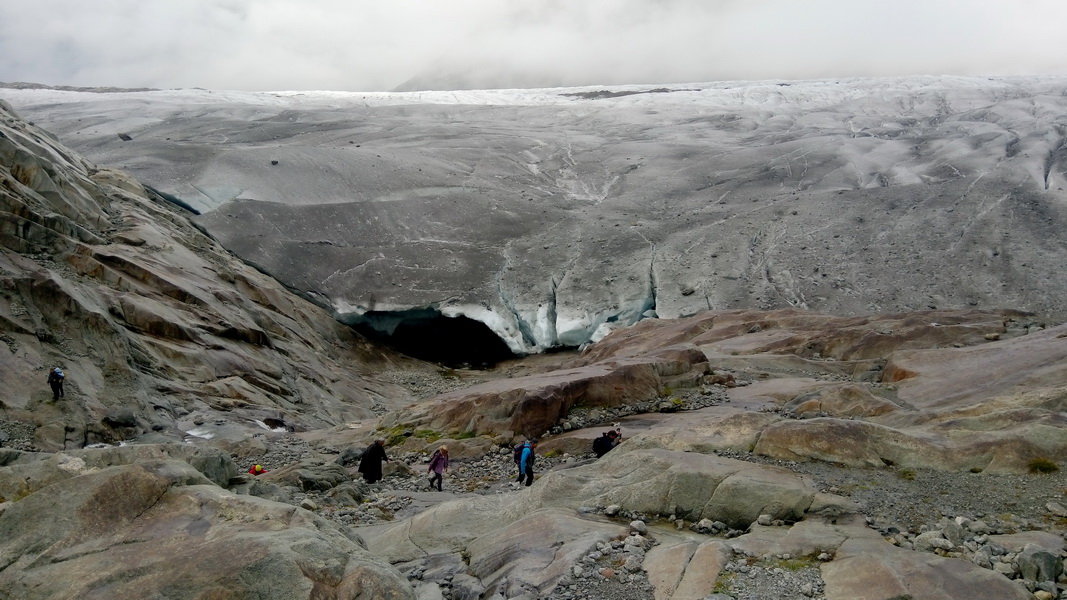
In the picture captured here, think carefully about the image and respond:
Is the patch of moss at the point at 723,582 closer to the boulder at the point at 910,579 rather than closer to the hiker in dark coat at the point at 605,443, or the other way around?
the boulder at the point at 910,579

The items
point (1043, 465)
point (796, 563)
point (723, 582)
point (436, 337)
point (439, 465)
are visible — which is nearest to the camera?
point (723, 582)

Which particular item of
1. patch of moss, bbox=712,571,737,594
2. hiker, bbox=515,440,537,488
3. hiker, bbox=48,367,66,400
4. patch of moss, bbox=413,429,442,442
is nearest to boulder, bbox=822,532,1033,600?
patch of moss, bbox=712,571,737,594

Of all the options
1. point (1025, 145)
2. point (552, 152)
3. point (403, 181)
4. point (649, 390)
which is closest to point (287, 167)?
point (403, 181)

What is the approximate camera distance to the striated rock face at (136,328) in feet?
55.3

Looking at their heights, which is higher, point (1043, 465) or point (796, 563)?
point (796, 563)

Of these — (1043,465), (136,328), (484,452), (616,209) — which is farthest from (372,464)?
(616,209)

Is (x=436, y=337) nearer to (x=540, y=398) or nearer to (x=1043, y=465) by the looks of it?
(x=540, y=398)

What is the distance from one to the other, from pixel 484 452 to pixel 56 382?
8.36 meters

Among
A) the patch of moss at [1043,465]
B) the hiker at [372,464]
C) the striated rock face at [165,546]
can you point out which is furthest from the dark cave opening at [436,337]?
the striated rock face at [165,546]

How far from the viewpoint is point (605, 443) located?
46.5 feet

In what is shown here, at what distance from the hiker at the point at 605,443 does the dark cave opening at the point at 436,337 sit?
58.0 ft

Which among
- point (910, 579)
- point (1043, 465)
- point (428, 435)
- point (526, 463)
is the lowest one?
point (428, 435)

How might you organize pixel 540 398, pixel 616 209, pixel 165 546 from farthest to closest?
pixel 616 209 < pixel 540 398 < pixel 165 546

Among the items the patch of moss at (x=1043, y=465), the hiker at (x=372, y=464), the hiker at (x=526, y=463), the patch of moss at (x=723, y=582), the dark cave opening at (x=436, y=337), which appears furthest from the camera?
the dark cave opening at (x=436, y=337)
